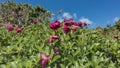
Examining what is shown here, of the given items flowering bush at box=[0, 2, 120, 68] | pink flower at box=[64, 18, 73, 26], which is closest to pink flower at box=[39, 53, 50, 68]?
flowering bush at box=[0, 2, 120, 68]

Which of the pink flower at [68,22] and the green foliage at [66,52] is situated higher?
the pink flower at [68,22]

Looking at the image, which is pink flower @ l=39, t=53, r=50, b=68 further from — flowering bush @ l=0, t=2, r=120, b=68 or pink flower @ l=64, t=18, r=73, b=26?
pink flower @ l=64, t=18, r=73, b=26

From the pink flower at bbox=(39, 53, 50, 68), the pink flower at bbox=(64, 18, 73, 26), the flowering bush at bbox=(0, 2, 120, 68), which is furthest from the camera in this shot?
the pink flower at bbox=(64, 18, 73, 26)

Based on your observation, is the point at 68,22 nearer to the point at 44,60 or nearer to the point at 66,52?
the point at 66,52

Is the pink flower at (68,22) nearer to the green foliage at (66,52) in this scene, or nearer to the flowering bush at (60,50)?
the flowering bush at (60,50)

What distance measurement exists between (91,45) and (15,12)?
15187 mm

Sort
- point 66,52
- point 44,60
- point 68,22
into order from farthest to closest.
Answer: point 68,22 < point 66,52 < point 44,60

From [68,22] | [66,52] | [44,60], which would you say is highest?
[68,22]

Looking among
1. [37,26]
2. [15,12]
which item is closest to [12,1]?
[15,12]

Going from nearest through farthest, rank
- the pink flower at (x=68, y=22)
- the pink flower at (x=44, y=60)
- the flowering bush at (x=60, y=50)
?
the pink flower at (x=44, y=60), the flowering bush at (x=60, y=50), the pink flower at (x=68, y=22)

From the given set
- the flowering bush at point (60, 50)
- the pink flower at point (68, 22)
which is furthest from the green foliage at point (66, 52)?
the pink flower at point (68, 22)

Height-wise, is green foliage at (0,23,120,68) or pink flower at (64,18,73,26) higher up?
pink flower at (64,18,73,26)

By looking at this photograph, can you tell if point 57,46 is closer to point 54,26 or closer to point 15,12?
point 54,26

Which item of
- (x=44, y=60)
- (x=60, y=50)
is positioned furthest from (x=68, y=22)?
(x=44, y=60)
